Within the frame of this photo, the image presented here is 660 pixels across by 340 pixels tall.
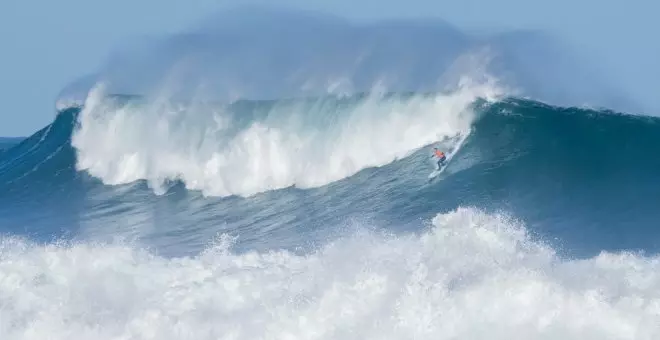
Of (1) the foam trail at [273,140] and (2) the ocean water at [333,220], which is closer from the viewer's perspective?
(2) the ocean water at [333,220]

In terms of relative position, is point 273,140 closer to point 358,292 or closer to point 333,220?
point 333,220

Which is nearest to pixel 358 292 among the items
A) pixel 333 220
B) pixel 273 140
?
pixel 333 220

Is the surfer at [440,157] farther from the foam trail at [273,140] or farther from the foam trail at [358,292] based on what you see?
the foam trail at [358,292]

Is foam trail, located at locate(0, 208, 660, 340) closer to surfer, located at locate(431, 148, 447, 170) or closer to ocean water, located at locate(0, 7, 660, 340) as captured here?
ocean water, located at locate(0, 7, 660, 340)

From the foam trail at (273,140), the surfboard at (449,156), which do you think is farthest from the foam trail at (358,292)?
the foam trail at (273,140)

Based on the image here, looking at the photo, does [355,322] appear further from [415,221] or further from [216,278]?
[415,221]

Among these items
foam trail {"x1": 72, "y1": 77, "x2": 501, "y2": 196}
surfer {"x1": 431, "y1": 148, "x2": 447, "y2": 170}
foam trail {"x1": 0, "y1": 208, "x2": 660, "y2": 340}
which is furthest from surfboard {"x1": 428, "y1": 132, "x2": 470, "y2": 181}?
foam trail {"x1": 0, "y1": 208, "x2": 660, "y2": 340}

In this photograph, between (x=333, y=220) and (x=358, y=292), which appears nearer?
(x=358, y=292)
